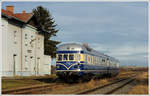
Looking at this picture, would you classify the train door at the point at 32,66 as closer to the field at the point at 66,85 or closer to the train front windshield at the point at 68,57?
the field at the point at 66,85

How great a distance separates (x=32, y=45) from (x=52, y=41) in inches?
759

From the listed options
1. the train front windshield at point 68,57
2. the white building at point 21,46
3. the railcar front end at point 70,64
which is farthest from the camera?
the white building at point 21,46

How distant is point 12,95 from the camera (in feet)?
45.1

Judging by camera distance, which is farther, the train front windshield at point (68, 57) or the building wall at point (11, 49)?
the building wall at point (11, 49)

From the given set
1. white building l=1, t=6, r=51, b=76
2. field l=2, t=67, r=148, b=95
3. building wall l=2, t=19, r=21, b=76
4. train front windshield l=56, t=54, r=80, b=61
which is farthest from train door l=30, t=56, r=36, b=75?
train front windshield l=56, t=54, r=80, b=61

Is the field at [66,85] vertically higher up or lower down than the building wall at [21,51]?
lower down

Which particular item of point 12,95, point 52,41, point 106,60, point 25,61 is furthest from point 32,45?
point 12,95

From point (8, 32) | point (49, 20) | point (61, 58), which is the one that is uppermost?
point (49, 20)

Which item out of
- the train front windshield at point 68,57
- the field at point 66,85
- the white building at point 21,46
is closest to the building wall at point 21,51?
the white building at point 21,46

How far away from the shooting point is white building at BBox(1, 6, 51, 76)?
99.4 feet

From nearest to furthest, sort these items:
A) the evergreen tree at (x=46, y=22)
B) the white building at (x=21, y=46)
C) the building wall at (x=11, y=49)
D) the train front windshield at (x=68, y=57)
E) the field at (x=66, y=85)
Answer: the field at (x=66, y=85) < the train front windshield at (x=68, y=57) < the building wall at (x=11, y=49) < the white building at (x=21, y=46) < the evergreen tree at (x=46, y=22)

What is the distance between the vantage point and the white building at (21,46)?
99.4 ft

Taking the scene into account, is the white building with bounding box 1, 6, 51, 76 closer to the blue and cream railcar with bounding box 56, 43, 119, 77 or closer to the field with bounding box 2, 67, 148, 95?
the field with bounding box 2, 67, 148, 95

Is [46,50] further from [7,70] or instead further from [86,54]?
[86,54]
